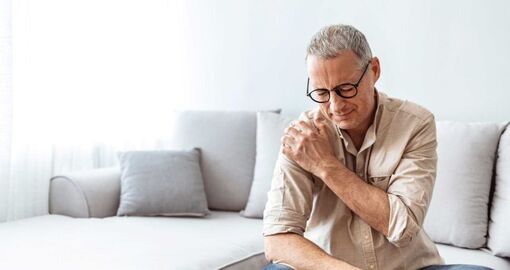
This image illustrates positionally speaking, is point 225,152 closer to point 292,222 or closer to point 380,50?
point 380,50

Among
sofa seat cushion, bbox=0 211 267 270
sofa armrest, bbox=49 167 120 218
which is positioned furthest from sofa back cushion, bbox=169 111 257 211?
sofa armrest, bbox=49 167 120 218

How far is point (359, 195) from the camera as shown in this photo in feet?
5.30

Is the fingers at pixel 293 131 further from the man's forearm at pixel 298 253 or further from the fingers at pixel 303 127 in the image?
the man's forearm at pixel 298 253

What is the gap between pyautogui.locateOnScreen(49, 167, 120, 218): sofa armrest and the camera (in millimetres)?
2756

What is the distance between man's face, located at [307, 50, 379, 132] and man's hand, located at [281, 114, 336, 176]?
0.23 feet

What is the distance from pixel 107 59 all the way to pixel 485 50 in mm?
1918

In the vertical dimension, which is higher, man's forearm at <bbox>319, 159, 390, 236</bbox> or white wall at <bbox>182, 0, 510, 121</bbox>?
white wall at <bbox>182, 0, 510, 121</bbox>

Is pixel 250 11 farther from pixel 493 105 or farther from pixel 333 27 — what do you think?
pixel 333 27

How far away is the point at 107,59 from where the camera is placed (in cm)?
333

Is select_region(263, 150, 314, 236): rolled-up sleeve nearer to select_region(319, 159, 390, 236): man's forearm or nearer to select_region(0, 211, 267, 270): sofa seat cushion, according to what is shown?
select_region(319, 159, 390, 236): man's forearm

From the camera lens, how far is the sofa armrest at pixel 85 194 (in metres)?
2.76

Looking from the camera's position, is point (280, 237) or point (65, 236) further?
point (65, 236)

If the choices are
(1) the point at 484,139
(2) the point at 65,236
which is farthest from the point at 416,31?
(2) the point at 65,236

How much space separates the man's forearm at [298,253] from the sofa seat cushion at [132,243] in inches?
18.4
